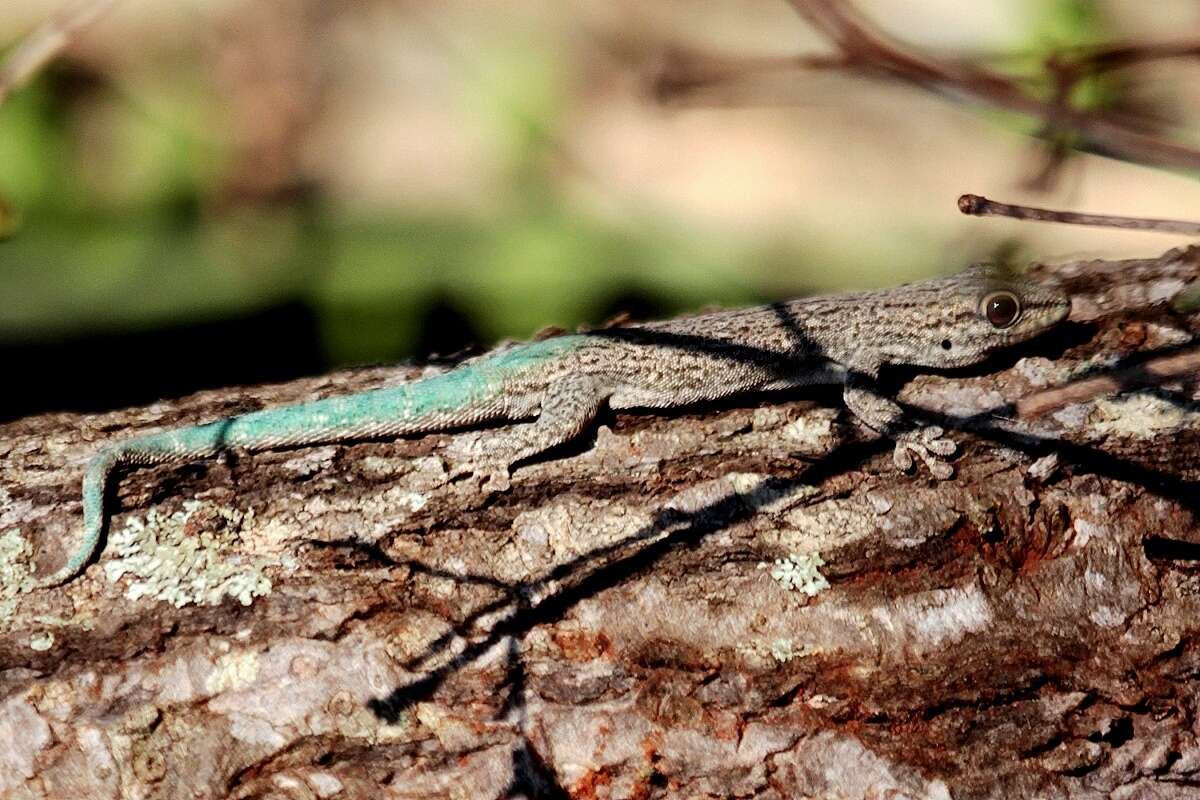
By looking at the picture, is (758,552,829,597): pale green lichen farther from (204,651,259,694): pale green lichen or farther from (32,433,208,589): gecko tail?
(32,433,208,589): gecko tail

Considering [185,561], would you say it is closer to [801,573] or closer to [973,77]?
[801,573]

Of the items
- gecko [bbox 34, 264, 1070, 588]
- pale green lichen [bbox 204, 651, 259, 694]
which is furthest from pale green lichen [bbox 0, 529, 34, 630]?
pale green lichen [bbox 204, 651, 259, 694]

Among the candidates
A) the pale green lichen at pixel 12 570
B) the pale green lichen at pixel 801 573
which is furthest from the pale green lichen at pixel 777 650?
the pale green lichen at pixel 12 570

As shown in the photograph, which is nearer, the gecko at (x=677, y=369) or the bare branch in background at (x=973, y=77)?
the bare branch in background at (x=973, y=77)

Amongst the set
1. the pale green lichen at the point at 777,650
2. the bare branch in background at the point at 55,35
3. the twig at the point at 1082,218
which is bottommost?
the pale green lichen at the point at 777,650

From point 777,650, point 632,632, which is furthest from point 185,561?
point 777,650

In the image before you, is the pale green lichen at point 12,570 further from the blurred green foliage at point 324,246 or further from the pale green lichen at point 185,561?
the blurred green foliage at point 324,246
